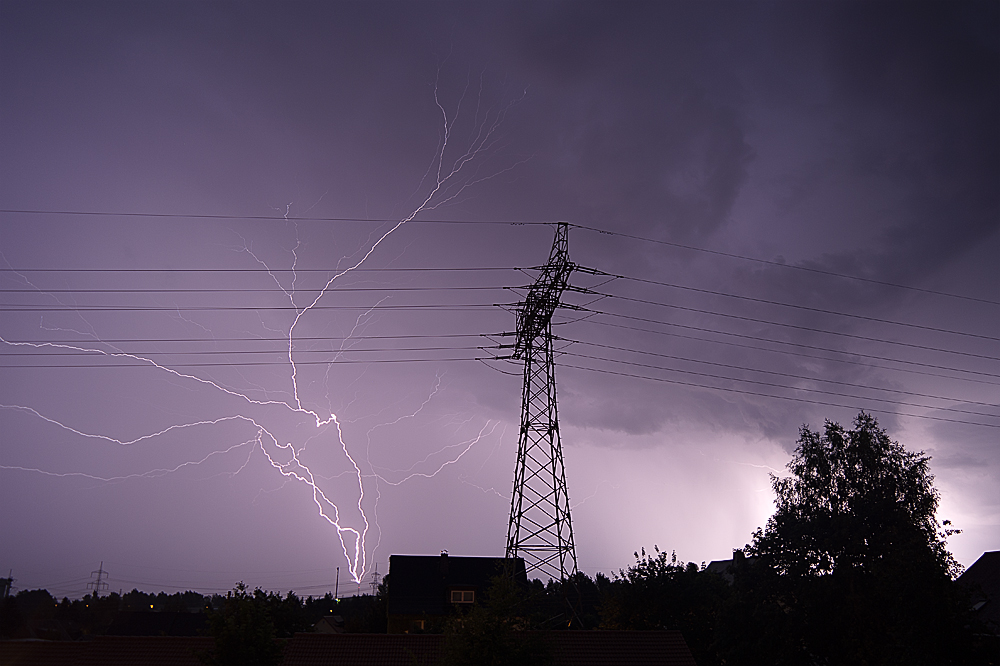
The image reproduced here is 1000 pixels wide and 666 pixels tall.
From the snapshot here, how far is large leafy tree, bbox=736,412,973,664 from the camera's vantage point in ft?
81.9

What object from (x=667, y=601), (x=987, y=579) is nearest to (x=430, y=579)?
(x=667, y=601)

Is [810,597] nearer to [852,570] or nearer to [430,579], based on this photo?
[852,570]

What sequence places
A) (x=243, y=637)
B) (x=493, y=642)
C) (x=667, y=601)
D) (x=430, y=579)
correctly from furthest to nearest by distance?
(x=430, y=579), (x=667, y=601), (x=243, y=637), (x=493, y=642)

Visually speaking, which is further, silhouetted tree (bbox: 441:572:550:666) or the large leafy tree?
the large leafy tree

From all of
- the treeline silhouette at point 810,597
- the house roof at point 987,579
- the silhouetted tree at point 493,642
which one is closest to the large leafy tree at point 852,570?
the treeline silhouette at point 810,597

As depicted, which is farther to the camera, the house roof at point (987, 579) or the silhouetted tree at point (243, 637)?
the house roof at point (987, 579)

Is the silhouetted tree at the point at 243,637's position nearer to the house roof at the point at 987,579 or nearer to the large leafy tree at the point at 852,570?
the large leafy tree at the point at 852,570

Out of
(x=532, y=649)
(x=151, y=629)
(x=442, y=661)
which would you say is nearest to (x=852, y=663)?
(x=532, y=649)

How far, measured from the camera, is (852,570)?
27.8 metres

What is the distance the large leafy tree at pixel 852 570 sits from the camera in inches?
983

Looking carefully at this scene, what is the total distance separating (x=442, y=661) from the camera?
698 inches

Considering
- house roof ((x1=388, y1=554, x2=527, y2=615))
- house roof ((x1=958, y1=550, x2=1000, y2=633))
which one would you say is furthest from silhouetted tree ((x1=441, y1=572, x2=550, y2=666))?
house roof ((x1=388, y1=554, x2=527, y2=615))

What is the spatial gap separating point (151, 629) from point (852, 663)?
56.3 meters

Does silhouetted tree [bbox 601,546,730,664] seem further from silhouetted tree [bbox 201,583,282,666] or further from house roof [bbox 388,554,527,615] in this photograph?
silhouetted tree [bbox 201,583,282,666]
